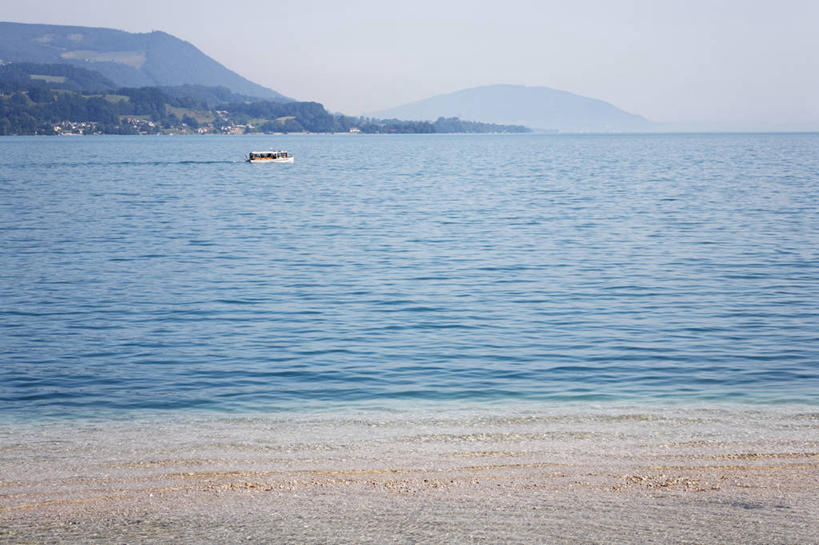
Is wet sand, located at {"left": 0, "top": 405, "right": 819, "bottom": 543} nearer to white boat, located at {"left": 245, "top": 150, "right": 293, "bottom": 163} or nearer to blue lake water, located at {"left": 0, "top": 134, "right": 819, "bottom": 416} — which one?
blue lake water, located at {"left": 0, "top": 134, "right": 819, "bottom": 416}

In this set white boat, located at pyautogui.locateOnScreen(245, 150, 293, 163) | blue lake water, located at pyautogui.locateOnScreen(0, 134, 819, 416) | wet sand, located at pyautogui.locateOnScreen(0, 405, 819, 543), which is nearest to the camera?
wet sand, located at pyautogui.locateOnScreen(0, 405, 819, 543)

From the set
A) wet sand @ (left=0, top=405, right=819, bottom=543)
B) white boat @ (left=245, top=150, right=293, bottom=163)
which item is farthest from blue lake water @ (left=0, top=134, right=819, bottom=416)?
white boat @ (left=245, top=150, right=293, bottom=163)

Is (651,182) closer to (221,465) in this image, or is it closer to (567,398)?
(567,398)

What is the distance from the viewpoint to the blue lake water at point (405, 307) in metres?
18.1

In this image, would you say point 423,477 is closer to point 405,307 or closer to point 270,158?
point 405,307

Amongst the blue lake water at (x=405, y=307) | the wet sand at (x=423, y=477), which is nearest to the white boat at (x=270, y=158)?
the blue lake water at (x=405, y=307)

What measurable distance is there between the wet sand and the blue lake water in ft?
5.21

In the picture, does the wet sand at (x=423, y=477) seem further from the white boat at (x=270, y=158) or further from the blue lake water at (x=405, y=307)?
the white boat at (x=270, y=158)

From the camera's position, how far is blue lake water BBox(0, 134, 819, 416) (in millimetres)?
18141

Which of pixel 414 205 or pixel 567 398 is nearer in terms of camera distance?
pixel 567 398

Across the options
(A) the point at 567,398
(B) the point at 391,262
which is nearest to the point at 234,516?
(A) the point at 567,398

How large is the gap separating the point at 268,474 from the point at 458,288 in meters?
18.0

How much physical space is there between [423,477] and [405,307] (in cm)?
1467

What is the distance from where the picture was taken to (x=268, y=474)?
12.5m
